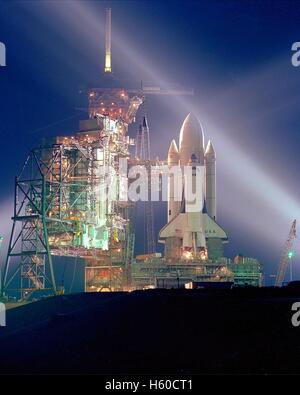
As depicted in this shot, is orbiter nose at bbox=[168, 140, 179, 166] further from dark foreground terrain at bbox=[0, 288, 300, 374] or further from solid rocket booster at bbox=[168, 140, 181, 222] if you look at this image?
dark foreground terrain at bbox=[0, 288, 300, 374]

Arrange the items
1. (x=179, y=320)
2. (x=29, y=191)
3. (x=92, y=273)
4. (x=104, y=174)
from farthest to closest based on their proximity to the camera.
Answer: (x=92, y=273) < (x=104, y=174) < (x=29, y=191) < (x=179, y=320)

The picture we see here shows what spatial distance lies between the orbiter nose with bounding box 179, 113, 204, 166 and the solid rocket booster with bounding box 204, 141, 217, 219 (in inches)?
207

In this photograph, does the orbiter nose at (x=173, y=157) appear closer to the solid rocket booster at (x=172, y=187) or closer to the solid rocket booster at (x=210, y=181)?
the solid rocket booster at (x=172, y=187)

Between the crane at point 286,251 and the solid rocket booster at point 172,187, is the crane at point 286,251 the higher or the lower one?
the lower one

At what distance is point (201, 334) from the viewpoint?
4862cm

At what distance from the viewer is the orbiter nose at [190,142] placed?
128 m

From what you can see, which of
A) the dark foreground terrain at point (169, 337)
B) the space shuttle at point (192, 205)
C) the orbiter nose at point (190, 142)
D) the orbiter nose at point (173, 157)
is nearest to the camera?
the dark foreground terrain at point (169, 337)

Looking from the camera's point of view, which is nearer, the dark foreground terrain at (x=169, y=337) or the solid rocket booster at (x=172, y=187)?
the dark foreground terrain at (x=169, y=337)

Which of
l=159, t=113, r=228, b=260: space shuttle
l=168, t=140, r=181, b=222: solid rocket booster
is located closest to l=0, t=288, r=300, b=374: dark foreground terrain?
l=159, t=113, r=228, b=260: space shuttle

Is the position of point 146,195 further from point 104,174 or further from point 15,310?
point 15,310

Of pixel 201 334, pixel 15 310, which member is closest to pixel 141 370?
pixel 201 334

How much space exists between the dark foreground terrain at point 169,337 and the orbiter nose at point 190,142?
64.4 metres

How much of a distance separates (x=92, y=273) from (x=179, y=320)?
244 feet

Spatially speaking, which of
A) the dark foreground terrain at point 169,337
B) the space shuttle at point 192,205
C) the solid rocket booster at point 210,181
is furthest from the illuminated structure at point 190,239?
the dark foreground terrain at point 169,337
